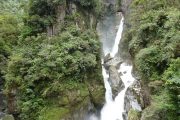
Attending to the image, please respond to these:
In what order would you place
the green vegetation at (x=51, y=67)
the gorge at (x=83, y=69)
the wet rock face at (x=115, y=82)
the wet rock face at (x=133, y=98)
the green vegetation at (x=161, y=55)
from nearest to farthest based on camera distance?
the green vegetation at (x=161, y=55) < the gorge at (x=83, y=69) < the wet rock face at (x=133, y=98) < the green vegetation at (x=51, y=67) < the wet rock face at (x=115, y=82)

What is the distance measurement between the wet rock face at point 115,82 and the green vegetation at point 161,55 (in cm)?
454

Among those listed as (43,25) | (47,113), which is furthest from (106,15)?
(47,113)

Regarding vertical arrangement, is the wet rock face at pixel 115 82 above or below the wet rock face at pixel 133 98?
above

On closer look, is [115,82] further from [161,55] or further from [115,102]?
[161,55]

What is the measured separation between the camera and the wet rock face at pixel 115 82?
23.0 m

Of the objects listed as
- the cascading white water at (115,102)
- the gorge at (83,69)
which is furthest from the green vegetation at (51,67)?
the cascading white water at (115,102)

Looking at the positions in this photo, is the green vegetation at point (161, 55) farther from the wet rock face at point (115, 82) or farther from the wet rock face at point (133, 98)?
the wet rock face at point (115, 82)

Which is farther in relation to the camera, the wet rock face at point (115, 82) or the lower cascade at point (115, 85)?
the wet rock face at point (115, 82)

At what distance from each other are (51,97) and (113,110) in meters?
5.71

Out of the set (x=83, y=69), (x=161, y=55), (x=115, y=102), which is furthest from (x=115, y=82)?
(x=161, y=55)

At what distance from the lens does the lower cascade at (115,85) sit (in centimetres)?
2141

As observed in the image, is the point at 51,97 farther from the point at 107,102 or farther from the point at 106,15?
the point at 106,15

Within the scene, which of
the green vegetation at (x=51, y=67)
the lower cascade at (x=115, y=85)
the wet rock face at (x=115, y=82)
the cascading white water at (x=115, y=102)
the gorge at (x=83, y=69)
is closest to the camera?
the gorge at (x=83, y=69)

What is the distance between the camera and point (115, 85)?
77.0ft
